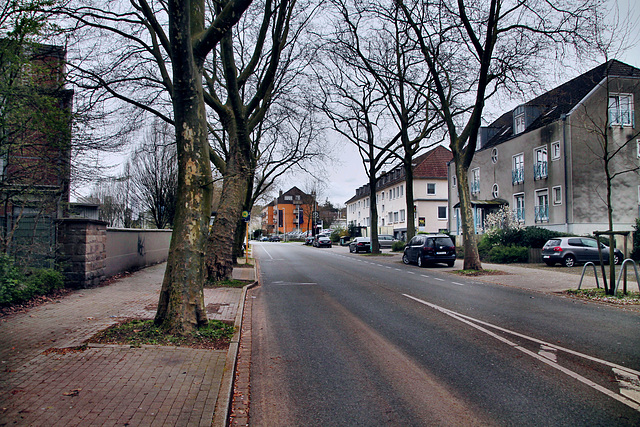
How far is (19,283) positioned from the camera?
28.9 feet

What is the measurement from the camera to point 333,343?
267 inches

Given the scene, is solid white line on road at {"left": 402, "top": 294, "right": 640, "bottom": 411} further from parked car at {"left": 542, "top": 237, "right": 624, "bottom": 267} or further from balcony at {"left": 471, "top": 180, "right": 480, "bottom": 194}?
balcony at {"left": 471, "top": 180, "right": 480, "bottom": 194}

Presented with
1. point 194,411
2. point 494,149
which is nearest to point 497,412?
point 194,411

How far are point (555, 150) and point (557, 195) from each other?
291 centimetres

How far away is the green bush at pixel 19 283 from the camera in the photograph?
27.4ft

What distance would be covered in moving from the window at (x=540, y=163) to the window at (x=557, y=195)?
1.28 metres

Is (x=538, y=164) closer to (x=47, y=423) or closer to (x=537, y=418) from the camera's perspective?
(x=537, y=418)

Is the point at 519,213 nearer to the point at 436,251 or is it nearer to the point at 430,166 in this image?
the point at 436,251

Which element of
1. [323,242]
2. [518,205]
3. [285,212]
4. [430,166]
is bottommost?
[323,242]

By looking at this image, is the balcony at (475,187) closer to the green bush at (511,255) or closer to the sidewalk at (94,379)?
the green bush at (511,255)

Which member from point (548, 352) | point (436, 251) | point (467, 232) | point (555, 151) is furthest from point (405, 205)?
point (548, 352)

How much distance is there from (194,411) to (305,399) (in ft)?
3.71

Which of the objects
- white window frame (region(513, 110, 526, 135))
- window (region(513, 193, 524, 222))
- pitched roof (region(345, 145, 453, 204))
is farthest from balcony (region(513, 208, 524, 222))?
pitched roof (region(345, 145, 453, 204))

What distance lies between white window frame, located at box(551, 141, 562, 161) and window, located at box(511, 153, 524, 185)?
341 centimetres
